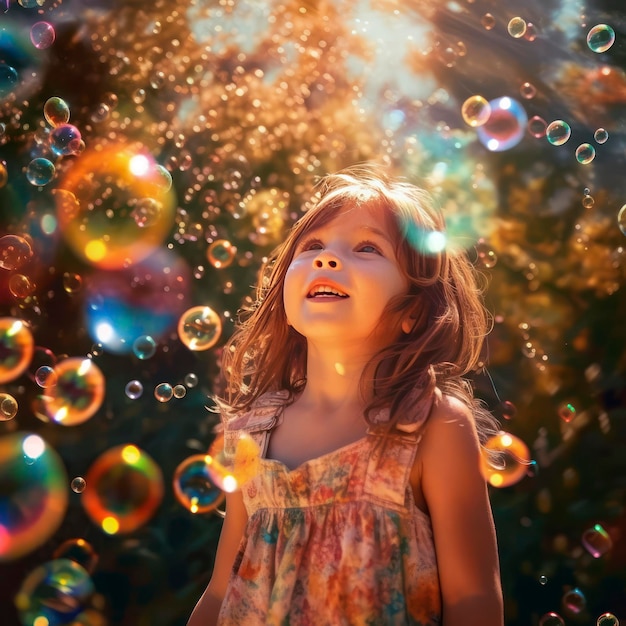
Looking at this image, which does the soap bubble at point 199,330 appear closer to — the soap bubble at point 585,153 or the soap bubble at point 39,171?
the soap bubble at point 39,171

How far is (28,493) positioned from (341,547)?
1.96 meters

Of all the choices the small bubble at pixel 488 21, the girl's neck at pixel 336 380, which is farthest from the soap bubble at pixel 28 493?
the small bubble at pixel 488 21

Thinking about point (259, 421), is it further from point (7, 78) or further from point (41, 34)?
point (41, 34)

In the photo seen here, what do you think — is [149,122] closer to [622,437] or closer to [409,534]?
[622,437]

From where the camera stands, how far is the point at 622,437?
314cm

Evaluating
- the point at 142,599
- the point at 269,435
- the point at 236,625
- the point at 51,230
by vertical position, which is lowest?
the point at 142,599

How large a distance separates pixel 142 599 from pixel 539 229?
7.32ft

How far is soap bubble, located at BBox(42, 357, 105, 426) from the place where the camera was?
107 inches

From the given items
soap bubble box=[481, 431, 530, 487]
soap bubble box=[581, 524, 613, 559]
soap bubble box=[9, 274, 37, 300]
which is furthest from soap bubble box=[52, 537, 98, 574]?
soap bubble box=[581, 524, 613, 559]

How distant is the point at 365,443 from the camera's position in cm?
162

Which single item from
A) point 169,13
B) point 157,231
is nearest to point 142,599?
point 157,231

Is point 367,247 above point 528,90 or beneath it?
beneath

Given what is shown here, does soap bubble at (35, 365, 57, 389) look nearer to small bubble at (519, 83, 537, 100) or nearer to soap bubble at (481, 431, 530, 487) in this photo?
soap bubble at (481, 431, 530, 487)

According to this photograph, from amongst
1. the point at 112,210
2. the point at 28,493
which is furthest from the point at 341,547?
the point at 112,210
